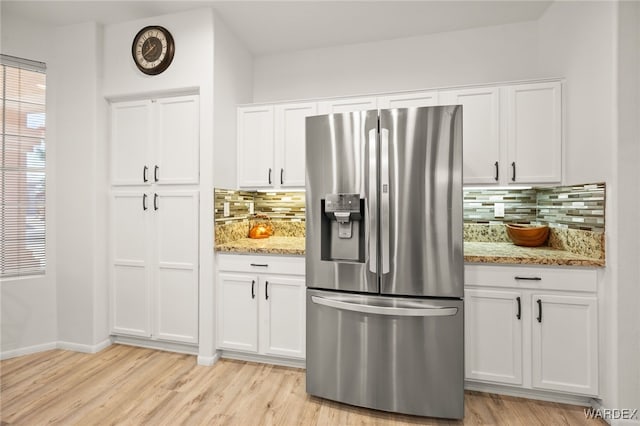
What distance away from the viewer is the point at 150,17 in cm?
267

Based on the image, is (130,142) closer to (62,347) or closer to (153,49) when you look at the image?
(153,49)

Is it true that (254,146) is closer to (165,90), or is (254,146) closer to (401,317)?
(165,90)

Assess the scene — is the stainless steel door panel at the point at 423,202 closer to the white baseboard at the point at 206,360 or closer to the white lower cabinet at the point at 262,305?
the white lower cabinet at the point at 262,305

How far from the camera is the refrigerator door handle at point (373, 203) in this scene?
187cm

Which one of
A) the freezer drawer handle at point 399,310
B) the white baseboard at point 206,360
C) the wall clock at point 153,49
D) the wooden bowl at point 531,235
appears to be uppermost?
the wall clock at point 153,49

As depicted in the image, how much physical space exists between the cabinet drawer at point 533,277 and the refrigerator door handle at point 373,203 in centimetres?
72

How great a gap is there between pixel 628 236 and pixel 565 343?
749 mm

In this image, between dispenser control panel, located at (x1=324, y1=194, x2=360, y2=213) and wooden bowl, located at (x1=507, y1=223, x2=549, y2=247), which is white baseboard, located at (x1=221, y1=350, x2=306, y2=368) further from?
wooden bowl, located at (x1=507, y1=223, x2=549, y2=247)

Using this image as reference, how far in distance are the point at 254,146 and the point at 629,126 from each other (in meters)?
2.65

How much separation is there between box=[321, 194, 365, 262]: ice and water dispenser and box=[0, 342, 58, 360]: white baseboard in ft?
8.97

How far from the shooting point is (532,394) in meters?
2.05

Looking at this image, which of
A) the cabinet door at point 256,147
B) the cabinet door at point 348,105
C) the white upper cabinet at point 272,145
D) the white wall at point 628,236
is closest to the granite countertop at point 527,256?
the white wall at point 628,236

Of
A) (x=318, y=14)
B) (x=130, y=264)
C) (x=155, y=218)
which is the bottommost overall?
(x=130, y=264)

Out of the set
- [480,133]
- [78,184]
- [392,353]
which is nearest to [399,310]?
[392,353]
